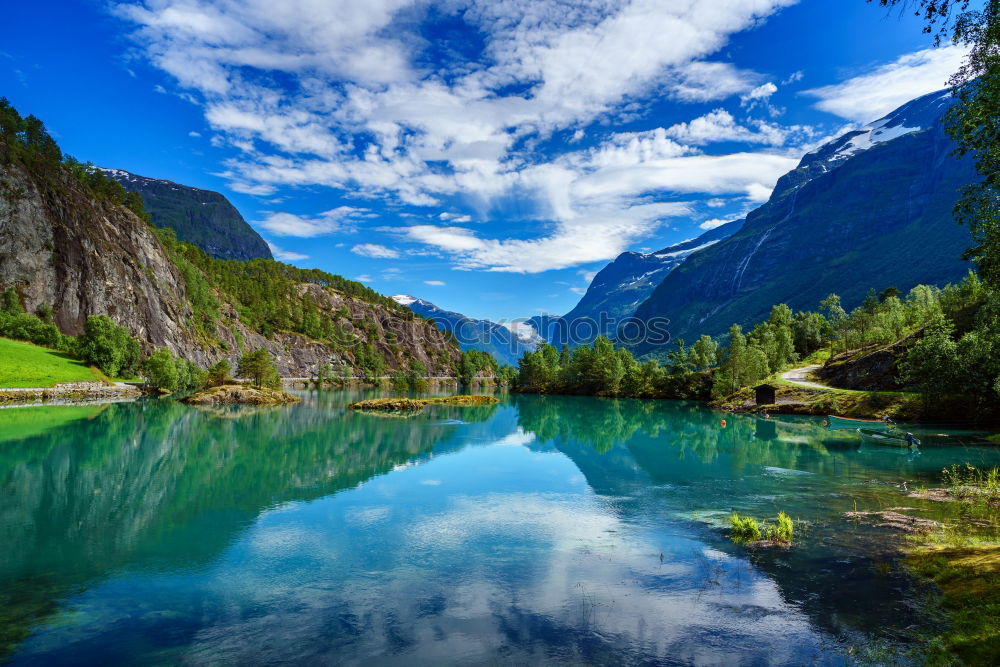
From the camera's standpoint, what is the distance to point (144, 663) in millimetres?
10547

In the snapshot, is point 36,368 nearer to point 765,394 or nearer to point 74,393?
point 74,393

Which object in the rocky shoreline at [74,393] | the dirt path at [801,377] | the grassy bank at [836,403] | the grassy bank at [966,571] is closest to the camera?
the grassy bank at [966,571]

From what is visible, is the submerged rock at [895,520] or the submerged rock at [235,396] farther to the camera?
the submerged rock at [235,396]

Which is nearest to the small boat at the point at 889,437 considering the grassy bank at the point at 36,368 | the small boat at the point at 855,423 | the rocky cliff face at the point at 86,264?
the small boat at the point at 855,423

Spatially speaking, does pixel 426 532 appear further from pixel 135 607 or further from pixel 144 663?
pixel 144 663

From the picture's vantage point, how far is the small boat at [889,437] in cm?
4516

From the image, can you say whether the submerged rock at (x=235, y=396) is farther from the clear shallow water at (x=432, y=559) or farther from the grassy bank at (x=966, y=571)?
the grassy bank at (x=966, y=571)

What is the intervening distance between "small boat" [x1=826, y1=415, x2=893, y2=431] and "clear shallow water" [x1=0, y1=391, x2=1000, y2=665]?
2274cm

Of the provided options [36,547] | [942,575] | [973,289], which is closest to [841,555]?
[942,575]

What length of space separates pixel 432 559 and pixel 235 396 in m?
83.3

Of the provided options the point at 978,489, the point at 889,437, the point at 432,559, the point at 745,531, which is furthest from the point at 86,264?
the point at 889,437

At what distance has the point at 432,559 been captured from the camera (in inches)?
703

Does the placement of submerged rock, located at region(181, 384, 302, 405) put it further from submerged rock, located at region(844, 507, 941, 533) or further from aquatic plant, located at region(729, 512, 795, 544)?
submerged rock, located at region(844, 507, 941, 533)

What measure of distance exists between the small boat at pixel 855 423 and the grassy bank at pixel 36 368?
108206 mm
